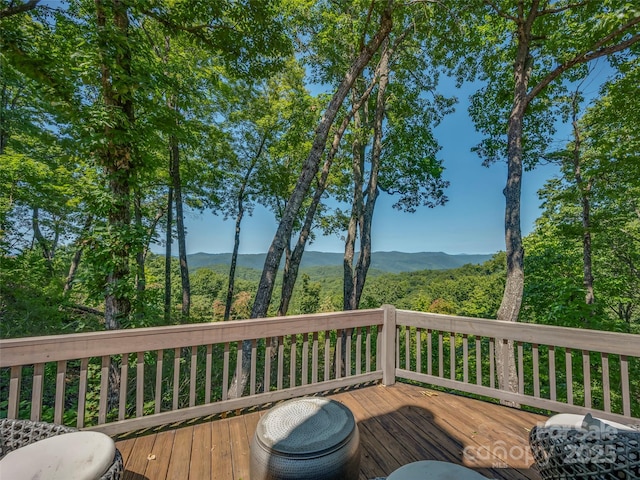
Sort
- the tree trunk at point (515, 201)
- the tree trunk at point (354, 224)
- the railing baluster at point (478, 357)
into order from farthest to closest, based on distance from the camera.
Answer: the tree trunk at point (354, 224) → the tree trunk at point (515, 201) → the railing baluster at point (478, 357)

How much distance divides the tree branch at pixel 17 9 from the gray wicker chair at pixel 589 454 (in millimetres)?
6483

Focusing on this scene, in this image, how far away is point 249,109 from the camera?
1055 cm

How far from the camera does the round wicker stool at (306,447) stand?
47.3 inches

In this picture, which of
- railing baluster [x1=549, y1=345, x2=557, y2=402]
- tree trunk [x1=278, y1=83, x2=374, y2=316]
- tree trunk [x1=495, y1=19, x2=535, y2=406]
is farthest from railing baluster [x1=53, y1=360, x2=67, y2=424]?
tree trunk [x1=495, y1=19, x2=535, y2=406]

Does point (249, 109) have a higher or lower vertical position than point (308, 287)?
higher

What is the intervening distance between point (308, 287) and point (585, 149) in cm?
1366

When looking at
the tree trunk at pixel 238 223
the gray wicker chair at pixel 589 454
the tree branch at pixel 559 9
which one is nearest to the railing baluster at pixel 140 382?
the gray wicker chair at pixel 589 454

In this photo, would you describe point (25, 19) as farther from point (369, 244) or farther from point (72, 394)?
point (369, 244)

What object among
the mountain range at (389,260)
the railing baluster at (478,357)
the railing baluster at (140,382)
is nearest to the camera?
the railing baluster at (140,382)

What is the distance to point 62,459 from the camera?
3.84 feet

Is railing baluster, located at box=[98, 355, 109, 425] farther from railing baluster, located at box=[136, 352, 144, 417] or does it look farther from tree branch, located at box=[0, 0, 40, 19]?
tree branch, located at box=[0, 0, 40, 19]

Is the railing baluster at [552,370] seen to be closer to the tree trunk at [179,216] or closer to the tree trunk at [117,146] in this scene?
the tree trunk at [117,146]

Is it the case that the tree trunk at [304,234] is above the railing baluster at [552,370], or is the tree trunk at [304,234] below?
above

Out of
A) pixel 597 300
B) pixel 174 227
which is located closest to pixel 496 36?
pixel 597 300
